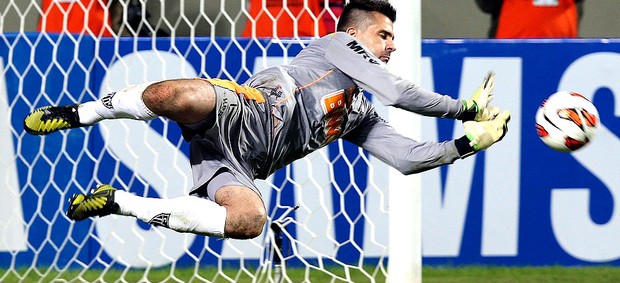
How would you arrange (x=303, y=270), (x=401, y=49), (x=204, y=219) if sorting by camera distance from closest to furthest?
(x=204, y=219), (x=401, y=49), (x=303, y=270)

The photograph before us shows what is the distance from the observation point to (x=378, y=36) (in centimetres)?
527

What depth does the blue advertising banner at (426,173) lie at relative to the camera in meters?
6.34

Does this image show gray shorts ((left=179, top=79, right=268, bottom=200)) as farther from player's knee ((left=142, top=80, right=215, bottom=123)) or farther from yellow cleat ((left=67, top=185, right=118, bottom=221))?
yellow cleat ((left=67, top=185, right=118, bottom=221))

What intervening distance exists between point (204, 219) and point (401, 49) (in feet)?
3.98

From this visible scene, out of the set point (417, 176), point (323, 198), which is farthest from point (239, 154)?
point (323, 198)

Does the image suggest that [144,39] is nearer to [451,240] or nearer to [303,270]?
[303,270]

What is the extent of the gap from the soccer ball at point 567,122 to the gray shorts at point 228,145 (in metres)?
1.12

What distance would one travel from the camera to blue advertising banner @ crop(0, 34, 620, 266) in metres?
6.34

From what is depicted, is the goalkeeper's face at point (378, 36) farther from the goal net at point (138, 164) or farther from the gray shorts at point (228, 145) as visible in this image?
the goal net at point (138, 164)

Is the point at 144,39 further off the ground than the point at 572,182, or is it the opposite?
the point at 144,39

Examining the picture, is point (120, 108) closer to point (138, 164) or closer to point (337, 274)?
point (138, 164)

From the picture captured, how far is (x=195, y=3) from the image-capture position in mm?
6387

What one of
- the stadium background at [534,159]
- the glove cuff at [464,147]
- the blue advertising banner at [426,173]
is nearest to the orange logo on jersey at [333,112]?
the glove cuff at [464,147]

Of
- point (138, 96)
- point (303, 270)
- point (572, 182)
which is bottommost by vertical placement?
point (303, 270)
